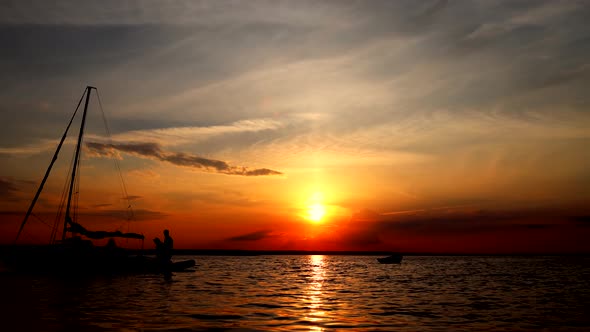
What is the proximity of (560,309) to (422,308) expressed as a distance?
829cm

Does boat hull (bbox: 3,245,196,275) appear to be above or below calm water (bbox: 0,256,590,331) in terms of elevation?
above

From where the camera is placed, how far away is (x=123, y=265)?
49156 millimetres

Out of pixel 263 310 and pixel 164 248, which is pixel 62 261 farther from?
pixel 263 310

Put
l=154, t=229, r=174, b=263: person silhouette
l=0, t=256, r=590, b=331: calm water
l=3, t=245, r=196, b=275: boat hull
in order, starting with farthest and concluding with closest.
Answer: l=154, t=229, r=174, b=263: person silhouette → l=3, t=245, r=196, b=275: boat hull → l=0, t=256, r=590, b=331: calm water

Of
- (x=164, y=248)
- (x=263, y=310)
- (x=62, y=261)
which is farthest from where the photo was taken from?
(x=164, y=248)

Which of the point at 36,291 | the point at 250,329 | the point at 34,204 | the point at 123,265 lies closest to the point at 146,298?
the point at 36,291

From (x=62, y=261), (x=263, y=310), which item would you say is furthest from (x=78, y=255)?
(x=263, y=310)

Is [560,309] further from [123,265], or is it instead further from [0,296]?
[123,265]

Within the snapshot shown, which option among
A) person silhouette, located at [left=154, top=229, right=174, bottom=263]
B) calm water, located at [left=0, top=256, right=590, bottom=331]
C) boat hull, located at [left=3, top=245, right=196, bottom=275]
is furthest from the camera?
person silhouette, located at [left=154, top=229, right=174, bottom=263]

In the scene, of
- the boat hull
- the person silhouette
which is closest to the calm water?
the boat hull

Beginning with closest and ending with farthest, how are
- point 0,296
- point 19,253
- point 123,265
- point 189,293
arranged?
1. point 0,296
2. point 189,293
3. point 19,253
4. point 123,265

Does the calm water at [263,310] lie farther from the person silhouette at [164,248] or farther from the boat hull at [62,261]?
the person silhouette at [164,248]

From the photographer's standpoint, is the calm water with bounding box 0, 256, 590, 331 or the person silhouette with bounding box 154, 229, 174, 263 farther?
the person silhouette with bounding box 154, 229, 174, 263

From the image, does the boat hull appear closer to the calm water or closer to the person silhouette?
the person silhouette
